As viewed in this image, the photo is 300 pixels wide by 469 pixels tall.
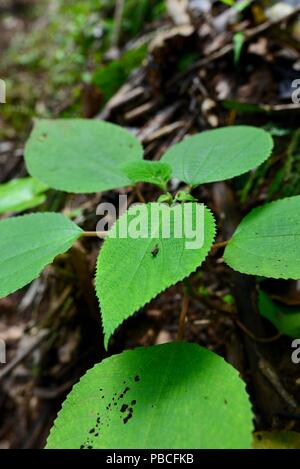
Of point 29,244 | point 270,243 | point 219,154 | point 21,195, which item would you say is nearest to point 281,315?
point 270,243

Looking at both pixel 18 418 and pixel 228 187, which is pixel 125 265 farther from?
pixel 18 418

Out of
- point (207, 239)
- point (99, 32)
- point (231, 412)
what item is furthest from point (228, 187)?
point (99, 32)

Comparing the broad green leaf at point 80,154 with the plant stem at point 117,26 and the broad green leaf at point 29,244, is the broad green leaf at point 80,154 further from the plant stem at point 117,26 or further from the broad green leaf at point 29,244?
the plant stem at point 117,26

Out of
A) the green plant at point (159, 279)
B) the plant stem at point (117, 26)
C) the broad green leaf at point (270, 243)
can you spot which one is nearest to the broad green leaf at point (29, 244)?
the green plant at point (159, 279)

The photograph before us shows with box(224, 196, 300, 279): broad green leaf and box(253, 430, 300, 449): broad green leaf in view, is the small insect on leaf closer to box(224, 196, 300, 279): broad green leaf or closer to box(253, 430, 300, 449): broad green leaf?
box(224, 196, 300, 279): broad green leaf

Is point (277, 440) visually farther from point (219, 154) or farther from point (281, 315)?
point (219, 154)

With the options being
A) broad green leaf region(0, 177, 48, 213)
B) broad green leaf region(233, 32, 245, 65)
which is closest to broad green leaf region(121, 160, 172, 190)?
broad green leaf region(0, 177, 48, 213)
